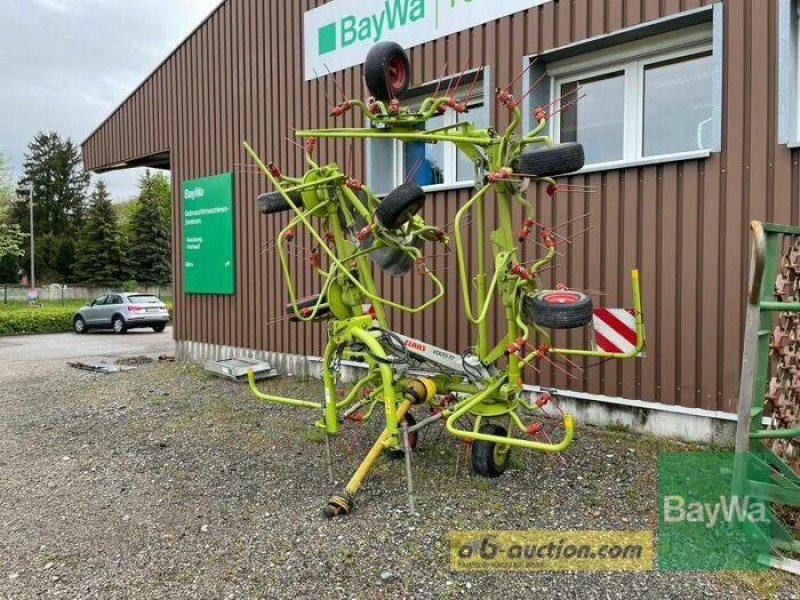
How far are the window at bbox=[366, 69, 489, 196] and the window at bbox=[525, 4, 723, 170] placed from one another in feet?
2.69

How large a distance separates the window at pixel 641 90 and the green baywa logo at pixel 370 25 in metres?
1.78

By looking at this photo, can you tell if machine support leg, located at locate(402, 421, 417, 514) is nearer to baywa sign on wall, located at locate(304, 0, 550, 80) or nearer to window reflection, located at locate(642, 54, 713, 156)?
window reflection, located at locate(642, 54, 713, 156)

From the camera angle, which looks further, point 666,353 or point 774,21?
point 666,353

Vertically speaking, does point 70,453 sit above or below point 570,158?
below

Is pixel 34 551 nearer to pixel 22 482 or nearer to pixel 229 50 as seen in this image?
pixel 22 482

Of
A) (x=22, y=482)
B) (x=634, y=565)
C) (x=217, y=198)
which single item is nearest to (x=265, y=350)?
(x=217, y=198)

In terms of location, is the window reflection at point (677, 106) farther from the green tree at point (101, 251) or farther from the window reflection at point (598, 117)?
the green tree at point (101, 251)

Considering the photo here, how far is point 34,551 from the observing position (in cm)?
340

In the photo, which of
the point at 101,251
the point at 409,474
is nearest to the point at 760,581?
the point at 409,474

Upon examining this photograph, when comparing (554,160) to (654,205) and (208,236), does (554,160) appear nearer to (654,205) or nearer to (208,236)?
(654,205)

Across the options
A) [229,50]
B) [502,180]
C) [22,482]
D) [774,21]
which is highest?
[229,50]

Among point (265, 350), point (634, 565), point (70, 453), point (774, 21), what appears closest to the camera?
point (634, 565)

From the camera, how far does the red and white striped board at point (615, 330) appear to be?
4.24m

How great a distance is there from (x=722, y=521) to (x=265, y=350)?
21.4 feet
